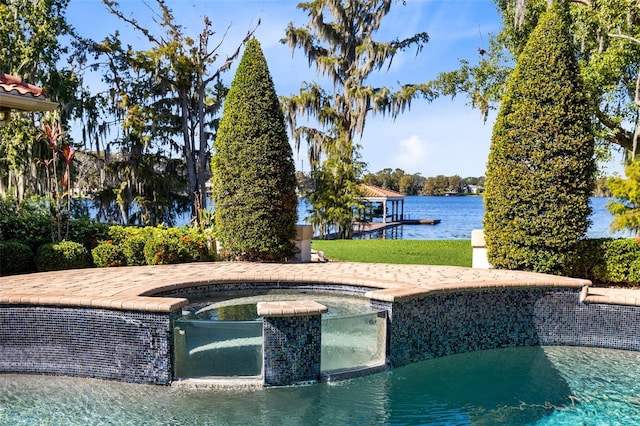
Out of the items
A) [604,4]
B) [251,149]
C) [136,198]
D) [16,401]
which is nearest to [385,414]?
[16,401]

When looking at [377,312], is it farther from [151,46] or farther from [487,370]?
[151,46]

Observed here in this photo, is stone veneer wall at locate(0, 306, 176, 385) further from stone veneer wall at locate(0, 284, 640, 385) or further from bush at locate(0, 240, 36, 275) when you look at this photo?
bush at locate(0, 240, 36, 275)

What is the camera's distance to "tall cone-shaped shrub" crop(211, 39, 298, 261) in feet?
30.9

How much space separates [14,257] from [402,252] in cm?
880

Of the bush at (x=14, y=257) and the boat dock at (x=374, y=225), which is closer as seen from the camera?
the bush at (x=14, y=257)

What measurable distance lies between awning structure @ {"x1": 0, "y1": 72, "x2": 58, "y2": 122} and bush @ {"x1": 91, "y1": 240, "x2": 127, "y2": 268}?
2692 millimetres

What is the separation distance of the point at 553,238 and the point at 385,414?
5.30m

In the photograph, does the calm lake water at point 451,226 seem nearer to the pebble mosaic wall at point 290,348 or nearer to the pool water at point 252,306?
the pool water at point 252,306

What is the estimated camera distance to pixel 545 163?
327 inches

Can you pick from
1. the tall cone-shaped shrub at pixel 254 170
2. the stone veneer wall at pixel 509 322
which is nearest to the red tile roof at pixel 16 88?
the tall cone-shaped shrub at pixel 254 170

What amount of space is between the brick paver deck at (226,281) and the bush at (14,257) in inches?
33.5

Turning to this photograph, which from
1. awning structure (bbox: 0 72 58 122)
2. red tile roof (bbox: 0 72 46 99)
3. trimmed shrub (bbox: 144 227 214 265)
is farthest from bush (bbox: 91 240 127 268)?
red tile roof (bbox: 0 72 46 99)

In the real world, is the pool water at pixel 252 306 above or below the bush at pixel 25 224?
below

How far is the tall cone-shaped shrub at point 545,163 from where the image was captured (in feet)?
27.1
